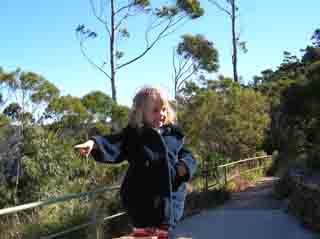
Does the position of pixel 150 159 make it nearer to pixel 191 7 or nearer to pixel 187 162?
pixel 187 162

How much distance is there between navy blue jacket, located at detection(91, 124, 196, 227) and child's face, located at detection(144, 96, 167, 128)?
0.05 m

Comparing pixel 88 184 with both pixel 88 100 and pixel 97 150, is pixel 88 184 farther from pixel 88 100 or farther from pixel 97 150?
pixel 88 100

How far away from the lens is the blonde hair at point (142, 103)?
2996mm

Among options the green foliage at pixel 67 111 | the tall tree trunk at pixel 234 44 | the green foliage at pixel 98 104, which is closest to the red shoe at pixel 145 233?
the green foliage at pixel 67 111

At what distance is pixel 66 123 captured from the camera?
13.1 meters

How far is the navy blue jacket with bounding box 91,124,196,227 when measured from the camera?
2889 millimetres

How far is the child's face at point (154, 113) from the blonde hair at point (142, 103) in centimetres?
2

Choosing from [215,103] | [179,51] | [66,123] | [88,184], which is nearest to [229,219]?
[88,184]

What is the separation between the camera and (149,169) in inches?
115

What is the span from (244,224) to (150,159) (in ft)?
21.4

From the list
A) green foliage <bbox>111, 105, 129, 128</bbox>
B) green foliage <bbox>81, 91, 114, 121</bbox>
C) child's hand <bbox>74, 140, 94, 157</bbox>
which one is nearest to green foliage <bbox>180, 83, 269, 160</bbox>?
green foliage <bbox>111, 105, 129, 128</bbox>

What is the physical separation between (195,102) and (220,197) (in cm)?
750

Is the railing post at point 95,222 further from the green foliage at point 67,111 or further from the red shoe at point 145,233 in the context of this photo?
the green foliage at point 67,111

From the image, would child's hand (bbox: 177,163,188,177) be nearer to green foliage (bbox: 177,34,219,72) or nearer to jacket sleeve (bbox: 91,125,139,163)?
jacket sleeve (bbox: 91,125,139,163)
